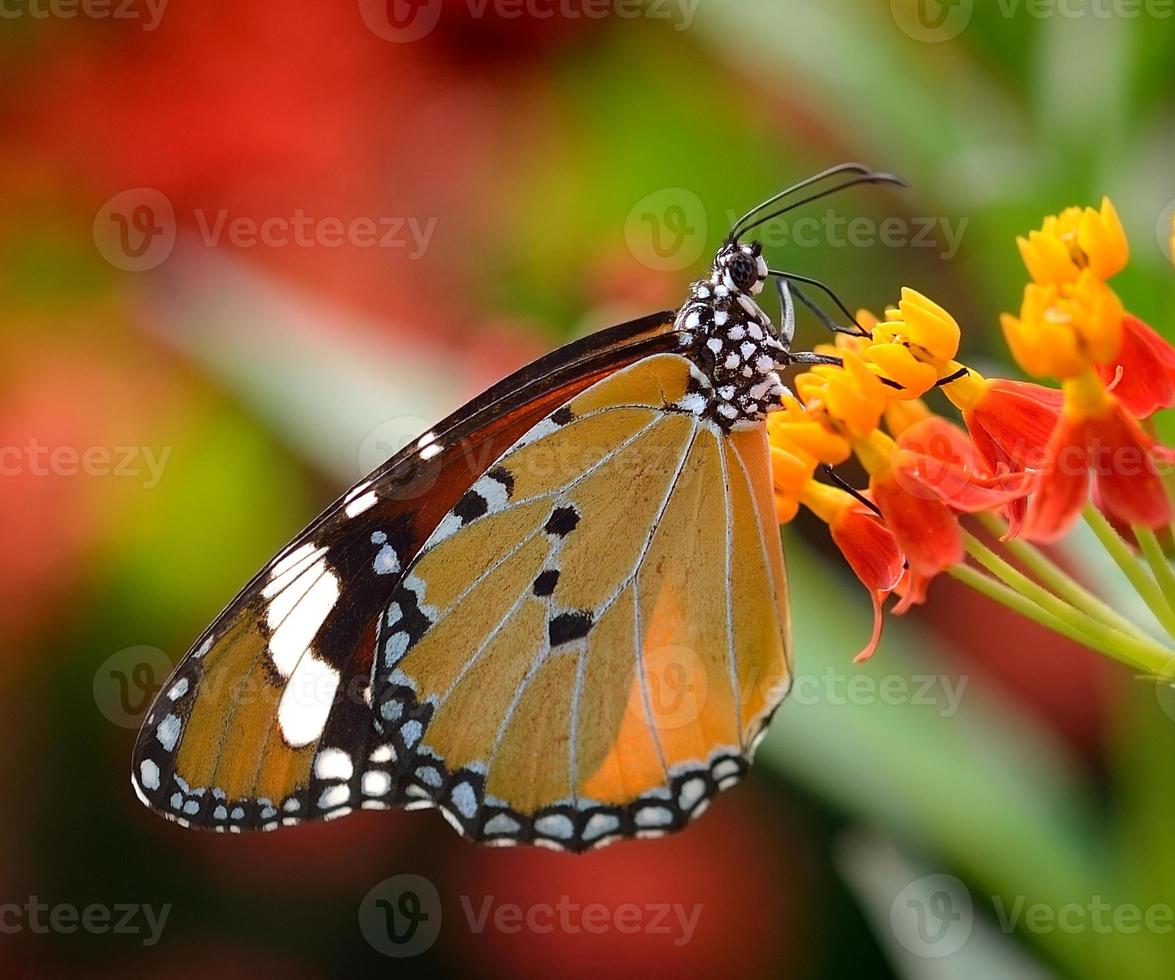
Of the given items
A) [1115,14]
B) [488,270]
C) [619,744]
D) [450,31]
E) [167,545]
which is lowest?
[167,545]

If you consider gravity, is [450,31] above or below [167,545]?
above

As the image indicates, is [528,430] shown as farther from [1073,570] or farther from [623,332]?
[1073,570]

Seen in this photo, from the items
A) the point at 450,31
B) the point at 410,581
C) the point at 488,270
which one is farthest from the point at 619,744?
the point at 450,31

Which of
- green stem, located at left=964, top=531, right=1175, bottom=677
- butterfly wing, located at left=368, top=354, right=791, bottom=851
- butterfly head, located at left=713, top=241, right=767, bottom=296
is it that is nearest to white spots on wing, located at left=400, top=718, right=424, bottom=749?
butterfly wing, located at left=368, top=354, right=791, bottom=851

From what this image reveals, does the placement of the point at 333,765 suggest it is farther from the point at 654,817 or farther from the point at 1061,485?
the point at 1061,485

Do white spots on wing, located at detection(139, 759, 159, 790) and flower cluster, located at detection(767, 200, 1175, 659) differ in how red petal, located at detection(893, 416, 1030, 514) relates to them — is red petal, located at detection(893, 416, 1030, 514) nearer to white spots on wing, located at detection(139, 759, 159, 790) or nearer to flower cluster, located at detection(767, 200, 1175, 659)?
flower cluster, located at detection(767, 200, 1175, 659)

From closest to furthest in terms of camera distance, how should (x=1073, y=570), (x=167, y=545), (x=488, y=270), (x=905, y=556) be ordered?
(x=905, y=556)
(x=1073, y=570)
(x=167, y=545)
(x=488, y=270)

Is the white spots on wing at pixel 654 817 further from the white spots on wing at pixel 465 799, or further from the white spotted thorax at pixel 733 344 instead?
the white spotted thorax at pixel 733 344

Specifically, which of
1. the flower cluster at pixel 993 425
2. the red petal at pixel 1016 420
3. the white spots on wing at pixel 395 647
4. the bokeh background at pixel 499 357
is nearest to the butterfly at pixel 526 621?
the white spots on wing at pixel 395 647

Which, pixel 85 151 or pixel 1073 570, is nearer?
pixel 1073 570
